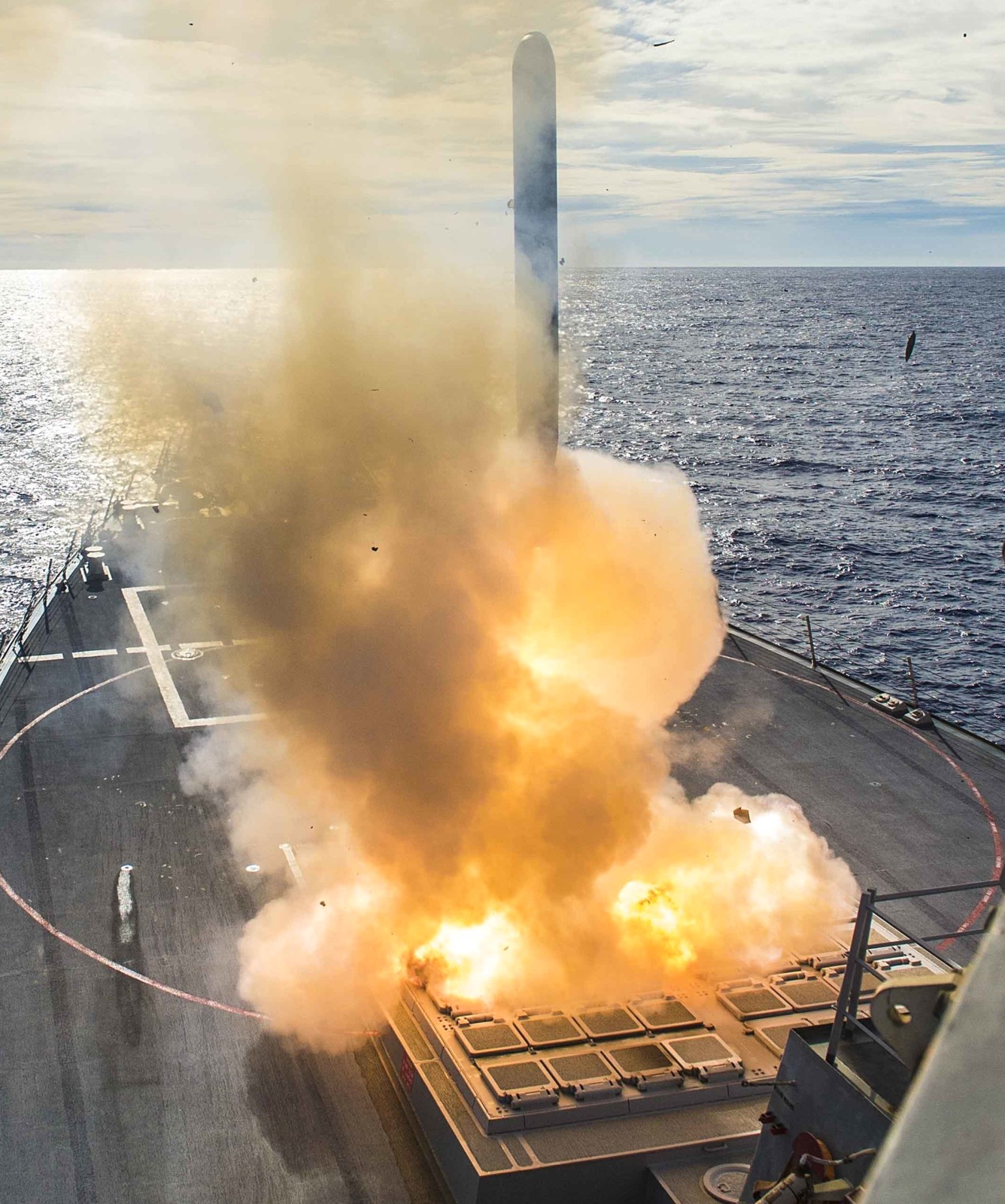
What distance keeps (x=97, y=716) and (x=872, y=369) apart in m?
116

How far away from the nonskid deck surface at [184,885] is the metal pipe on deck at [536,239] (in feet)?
29.8

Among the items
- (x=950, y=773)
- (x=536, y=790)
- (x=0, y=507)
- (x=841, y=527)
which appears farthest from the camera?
(x=0, y=507)

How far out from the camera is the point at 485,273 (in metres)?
20.0

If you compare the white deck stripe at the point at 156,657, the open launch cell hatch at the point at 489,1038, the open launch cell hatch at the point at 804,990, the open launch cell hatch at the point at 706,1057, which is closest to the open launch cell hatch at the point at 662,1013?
the open launch cell hatch at the point at 706,1057

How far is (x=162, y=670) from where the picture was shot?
31.3m

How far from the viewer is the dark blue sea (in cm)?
4628

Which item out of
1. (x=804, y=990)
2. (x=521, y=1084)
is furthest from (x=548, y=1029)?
(x=804, y=990)

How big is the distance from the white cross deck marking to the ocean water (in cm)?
933

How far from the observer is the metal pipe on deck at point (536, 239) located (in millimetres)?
19391

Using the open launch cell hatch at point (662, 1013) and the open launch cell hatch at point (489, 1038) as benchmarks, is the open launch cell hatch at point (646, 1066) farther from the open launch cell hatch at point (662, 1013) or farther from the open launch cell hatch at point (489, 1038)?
the open launch cell hatch at point (489, 1038)

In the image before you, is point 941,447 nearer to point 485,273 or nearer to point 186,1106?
point 485,273

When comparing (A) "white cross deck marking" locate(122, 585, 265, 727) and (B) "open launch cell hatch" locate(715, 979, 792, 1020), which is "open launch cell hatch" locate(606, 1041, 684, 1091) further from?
(A) "white cross deck marking" locate(122, 585, 265, 727)

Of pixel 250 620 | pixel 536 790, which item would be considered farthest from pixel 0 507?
pixel 536 790

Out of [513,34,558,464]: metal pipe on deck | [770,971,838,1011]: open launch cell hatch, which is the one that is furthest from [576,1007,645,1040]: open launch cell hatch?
[513,34,558,464]: metal pipe on deck
